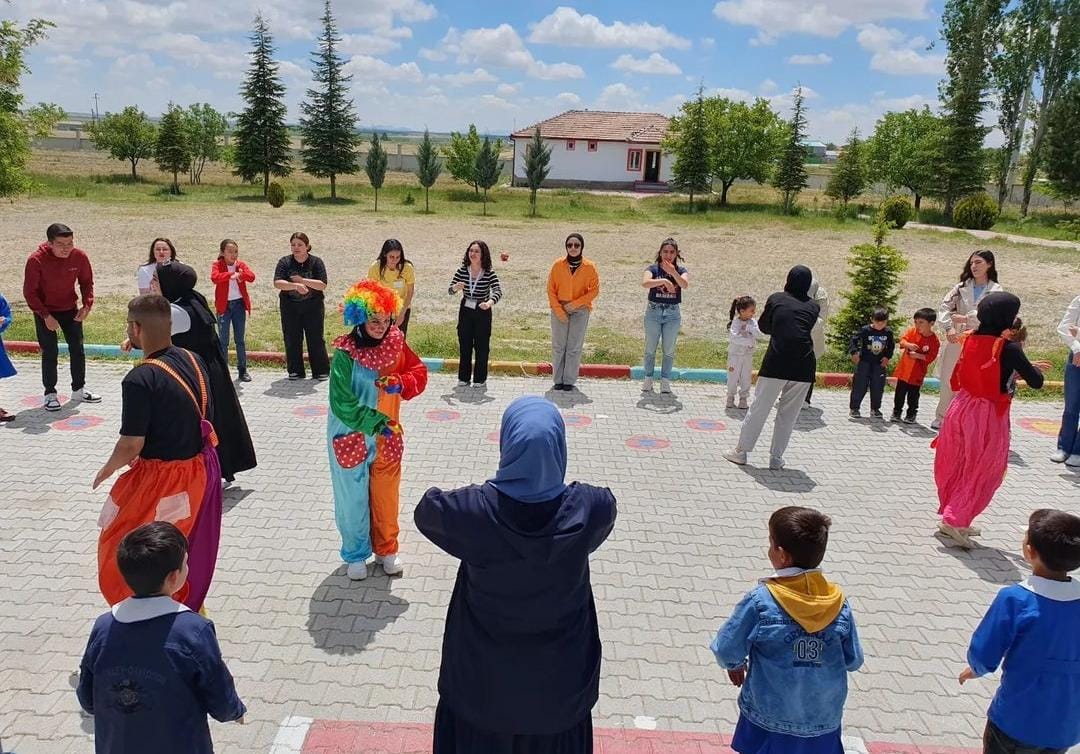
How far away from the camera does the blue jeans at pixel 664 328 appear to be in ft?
30.9

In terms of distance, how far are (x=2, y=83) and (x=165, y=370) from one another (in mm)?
10948

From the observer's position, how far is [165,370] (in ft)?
12.7

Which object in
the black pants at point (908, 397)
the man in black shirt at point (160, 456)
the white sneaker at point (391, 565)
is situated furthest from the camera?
the black pants at point (908, 397)

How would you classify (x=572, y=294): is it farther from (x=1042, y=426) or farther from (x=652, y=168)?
(x=652, y=168)

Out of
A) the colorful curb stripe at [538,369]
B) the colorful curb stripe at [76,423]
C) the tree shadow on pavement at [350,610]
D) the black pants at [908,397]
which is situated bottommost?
the tree shadow on pavement at [350,610]

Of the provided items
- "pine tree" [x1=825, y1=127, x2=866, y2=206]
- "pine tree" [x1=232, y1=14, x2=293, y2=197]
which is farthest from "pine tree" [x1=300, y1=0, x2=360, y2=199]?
"pine tree" [x1=825, y1=127, x2=866, y2=206]

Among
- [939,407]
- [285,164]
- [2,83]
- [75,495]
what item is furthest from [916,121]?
[75,495]

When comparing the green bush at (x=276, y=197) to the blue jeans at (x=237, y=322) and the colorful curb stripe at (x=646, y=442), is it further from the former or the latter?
the colorful curb stripe at (x=646, y=442)

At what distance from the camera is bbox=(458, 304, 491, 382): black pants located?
377 inches

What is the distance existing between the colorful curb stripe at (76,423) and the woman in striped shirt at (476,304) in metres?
4.06

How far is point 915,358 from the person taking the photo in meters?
8.69

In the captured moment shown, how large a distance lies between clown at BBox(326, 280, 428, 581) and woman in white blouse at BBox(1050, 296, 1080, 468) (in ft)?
21.0

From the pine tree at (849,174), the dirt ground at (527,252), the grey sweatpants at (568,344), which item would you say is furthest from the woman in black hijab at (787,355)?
the pine tree at (849,174)

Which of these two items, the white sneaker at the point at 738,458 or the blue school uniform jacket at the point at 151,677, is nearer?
the blue school uniform jacket at the point at 151,677
